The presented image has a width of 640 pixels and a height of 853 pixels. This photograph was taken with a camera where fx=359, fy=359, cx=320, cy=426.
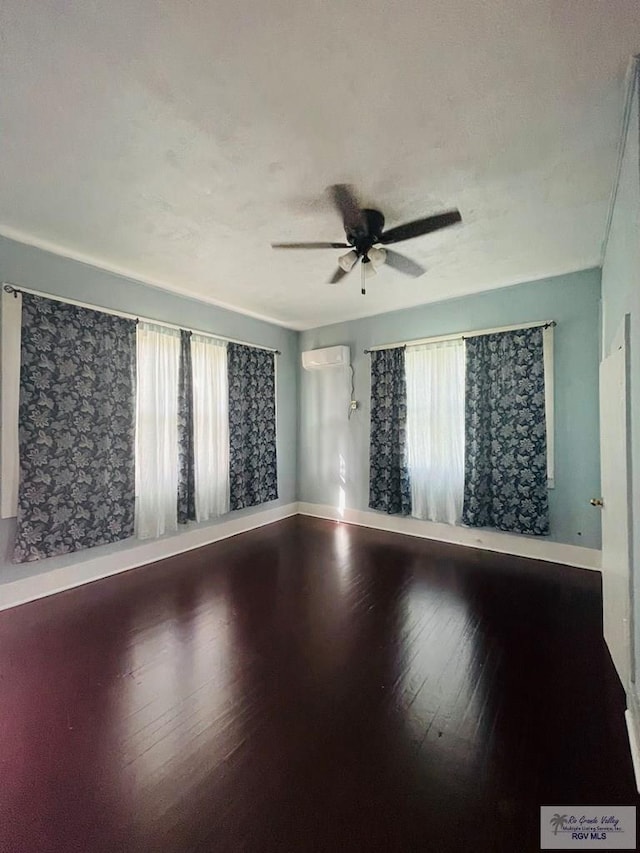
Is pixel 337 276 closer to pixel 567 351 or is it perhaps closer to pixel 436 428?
pixel 436 428

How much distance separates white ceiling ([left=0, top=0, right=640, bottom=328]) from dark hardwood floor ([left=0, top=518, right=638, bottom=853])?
8.82 feet

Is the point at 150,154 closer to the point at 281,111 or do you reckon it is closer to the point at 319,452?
the point at 281,111

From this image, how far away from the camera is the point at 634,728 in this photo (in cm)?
147

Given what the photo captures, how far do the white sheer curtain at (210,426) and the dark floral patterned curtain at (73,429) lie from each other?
720mm

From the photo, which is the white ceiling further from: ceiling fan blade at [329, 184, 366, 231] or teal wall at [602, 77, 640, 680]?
→ teal wall at [602, 77, 640, 680]

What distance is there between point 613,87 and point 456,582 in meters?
3.12

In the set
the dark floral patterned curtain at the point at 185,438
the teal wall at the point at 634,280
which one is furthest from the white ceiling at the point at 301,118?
the dark floral patterned curtain at the point at 185,438

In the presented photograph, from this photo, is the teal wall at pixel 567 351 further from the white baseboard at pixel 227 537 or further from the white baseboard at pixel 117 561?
the white baseboard at pixel 117 561

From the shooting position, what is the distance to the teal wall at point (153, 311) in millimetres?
2713

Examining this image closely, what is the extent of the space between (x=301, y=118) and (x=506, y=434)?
313 centimetres

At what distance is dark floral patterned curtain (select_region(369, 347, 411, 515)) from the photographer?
4.29 meters

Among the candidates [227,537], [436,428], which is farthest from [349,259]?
[227,537]

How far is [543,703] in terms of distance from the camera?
1709 millimetres

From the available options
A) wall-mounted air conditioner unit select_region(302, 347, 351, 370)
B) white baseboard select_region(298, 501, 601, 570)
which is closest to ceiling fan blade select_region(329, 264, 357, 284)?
wall-mounted air conditioner unit select_region(302, 347, 351, 370)
